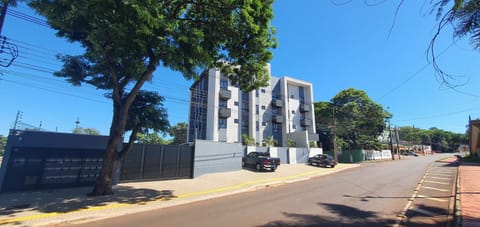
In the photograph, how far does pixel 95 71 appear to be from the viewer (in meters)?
10.4

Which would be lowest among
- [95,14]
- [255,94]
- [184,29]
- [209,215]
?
[209,215]

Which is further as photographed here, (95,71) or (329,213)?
(95,71)

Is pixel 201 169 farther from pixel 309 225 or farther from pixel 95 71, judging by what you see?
pixel 309 225

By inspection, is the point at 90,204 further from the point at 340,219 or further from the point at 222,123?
A: the point at 222,123

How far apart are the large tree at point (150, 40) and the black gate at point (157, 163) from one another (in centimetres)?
371

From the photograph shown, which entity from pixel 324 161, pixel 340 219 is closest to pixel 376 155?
pixel 324 161

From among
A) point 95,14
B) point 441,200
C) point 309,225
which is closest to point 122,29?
point 95,14

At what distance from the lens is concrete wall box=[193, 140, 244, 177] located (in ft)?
54.0

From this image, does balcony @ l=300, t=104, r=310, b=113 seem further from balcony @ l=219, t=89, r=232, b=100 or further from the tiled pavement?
the tiled pavement

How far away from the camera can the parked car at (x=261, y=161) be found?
19.6m

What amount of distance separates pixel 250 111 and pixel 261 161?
15.2 meters

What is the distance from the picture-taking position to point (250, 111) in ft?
112

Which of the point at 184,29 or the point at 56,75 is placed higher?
the point at 184,29

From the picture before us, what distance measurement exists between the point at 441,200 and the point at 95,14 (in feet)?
47.0
